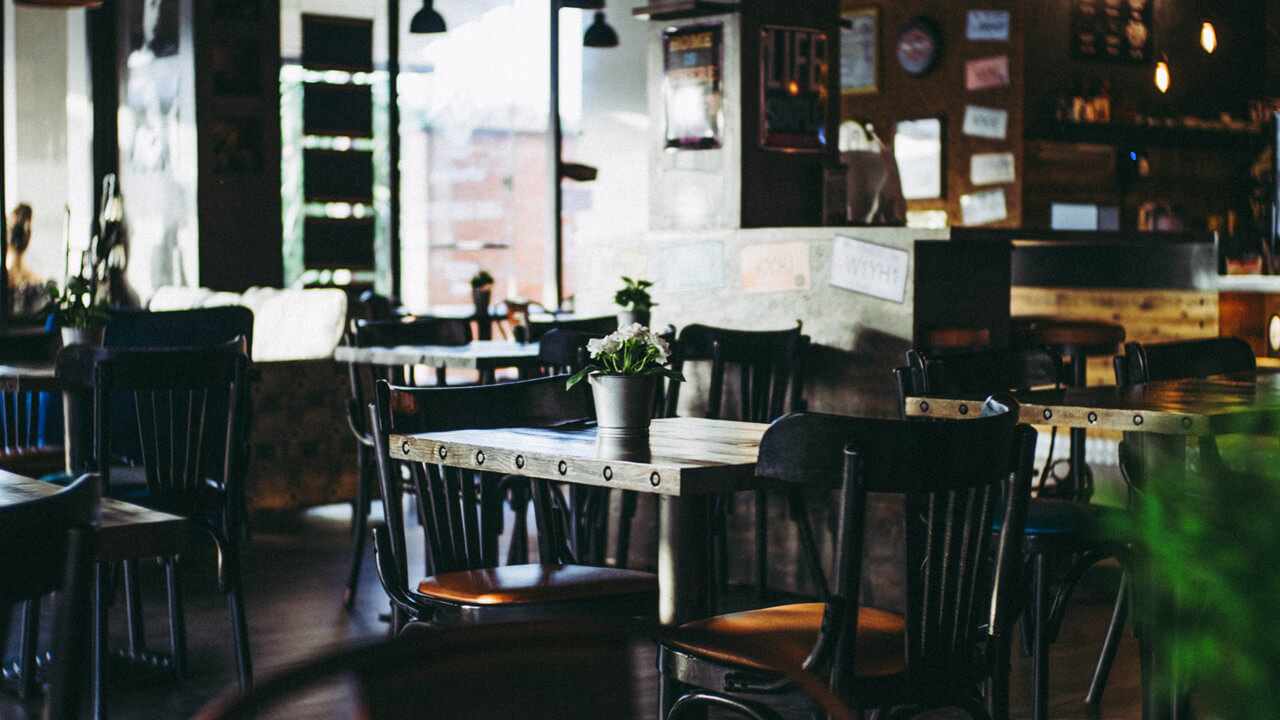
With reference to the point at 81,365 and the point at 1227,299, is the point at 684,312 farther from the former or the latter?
the point at 1227,299

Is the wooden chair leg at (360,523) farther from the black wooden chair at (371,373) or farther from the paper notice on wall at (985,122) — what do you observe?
the paper notice on wall at (985,122)

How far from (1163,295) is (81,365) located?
4.59m

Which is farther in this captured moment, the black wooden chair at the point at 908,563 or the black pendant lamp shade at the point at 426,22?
the black pendant lamp shade at the point at 426,22

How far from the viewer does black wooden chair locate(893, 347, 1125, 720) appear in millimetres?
2959

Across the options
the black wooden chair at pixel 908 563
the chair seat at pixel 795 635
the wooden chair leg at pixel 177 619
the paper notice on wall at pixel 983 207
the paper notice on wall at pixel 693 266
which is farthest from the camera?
the paper notice on wall at pixel 983 207

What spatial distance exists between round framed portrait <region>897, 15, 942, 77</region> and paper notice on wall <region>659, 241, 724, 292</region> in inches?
193

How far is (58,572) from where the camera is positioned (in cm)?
127

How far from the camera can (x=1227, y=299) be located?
19.4 ft

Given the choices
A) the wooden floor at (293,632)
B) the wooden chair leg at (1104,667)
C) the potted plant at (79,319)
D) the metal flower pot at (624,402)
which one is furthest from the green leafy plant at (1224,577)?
the potted plant at (79,319)

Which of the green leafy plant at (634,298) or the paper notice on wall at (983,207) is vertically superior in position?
the paper notice on wall at (983,207)

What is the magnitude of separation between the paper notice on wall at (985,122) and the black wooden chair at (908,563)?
7157 millimetres

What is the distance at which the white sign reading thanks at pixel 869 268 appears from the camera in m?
4.31

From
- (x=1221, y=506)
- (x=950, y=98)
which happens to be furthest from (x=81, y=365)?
(x=950, y=98)

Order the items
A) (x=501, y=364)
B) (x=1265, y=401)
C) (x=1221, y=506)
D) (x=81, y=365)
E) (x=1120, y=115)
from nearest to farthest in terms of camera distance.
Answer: (x=1221, y=506)
(x=1265, y=401)
(x=81, y=365)
(x=501, y=364)
(x=1120, y=115)
